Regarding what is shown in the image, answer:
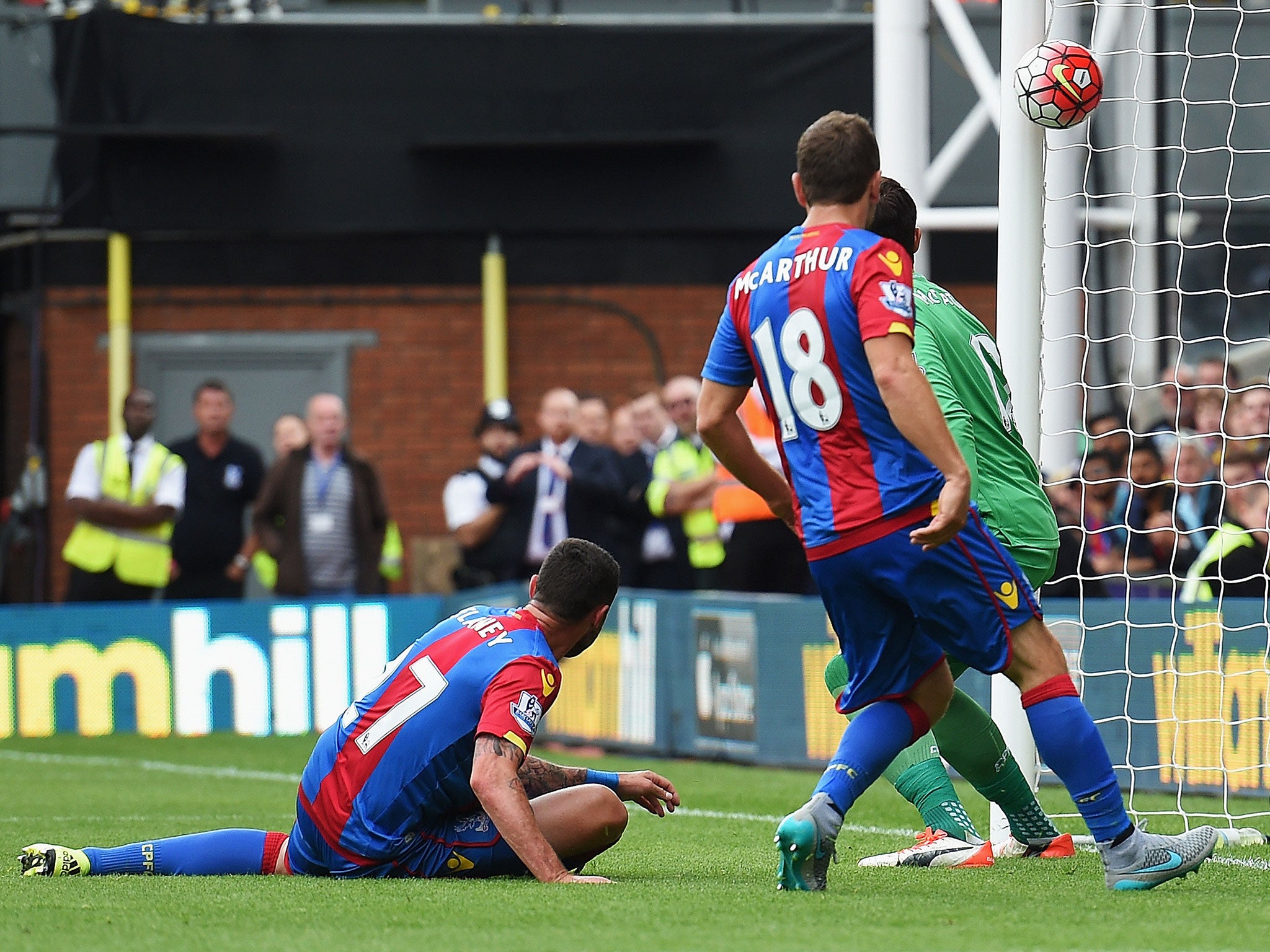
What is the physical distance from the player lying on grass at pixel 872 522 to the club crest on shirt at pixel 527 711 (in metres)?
0.72

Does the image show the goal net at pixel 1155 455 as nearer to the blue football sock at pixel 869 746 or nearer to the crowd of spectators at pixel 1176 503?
the crowd of spectators at pixel 1176 503

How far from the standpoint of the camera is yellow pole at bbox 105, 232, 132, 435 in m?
16.1

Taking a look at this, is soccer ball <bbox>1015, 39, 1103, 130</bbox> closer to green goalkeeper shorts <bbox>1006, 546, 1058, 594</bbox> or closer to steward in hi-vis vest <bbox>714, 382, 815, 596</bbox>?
green goalkeeper shorts <bbox>1006, 546, 1058, 594</bbox>

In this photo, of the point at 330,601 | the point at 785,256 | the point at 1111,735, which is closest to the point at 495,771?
the point at 785,256

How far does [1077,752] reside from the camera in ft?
Result: 16.6

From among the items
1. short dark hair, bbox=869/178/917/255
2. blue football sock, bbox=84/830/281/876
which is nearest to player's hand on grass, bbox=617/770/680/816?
Answer: blue football sock, bbox=84/830/281/876

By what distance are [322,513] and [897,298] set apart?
8.65 m

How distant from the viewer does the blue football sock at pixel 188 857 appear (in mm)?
5668

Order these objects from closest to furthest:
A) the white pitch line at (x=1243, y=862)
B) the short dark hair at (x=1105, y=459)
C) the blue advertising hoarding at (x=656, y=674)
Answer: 1. the white pitch line at (x=1243, y=862)
2. the blue advertising hoarding at (x=656, y=674)
3. the short dark hair at (x=1105, y=459)

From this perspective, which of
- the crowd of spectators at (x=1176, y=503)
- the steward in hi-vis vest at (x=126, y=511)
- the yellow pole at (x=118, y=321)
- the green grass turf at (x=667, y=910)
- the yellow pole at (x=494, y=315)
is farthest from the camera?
the yellow pole at (x=494, y=315)

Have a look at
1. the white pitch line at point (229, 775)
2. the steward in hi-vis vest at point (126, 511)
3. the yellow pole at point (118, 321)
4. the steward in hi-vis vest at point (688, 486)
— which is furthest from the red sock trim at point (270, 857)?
the yellow pole at point (118, 321)

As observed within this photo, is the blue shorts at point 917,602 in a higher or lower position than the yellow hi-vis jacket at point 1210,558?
higher

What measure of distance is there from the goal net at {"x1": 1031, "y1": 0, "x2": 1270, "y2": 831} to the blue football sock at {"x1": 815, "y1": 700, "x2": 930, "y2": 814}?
2.10 meters

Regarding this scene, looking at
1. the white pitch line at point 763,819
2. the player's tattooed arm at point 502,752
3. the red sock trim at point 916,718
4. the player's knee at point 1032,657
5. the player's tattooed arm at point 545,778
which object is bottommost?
the white pitch line at point 763,819
